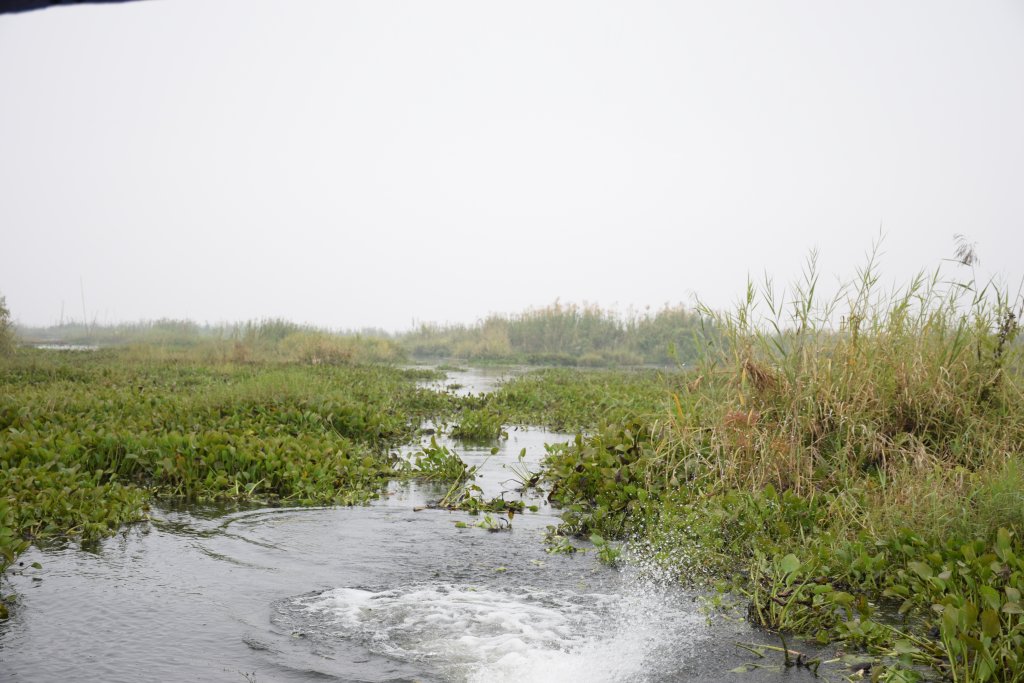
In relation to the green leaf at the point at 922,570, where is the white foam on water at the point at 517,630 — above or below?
below

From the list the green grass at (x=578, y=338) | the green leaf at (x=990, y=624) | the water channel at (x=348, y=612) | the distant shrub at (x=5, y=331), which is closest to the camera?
the green leaf at (x=990, y=624)

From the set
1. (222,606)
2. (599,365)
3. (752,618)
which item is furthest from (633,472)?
(599,365)

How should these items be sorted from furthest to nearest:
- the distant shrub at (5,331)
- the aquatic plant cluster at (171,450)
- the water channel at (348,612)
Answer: the distant shrub at (5,331)
the aquatic plant cluster at (171,450)
the water channel at (348,612)

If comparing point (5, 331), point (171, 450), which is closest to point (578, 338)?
point (5, 331)

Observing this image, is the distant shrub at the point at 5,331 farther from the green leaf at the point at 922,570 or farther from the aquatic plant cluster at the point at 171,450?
the green leaf at the point at 922,570

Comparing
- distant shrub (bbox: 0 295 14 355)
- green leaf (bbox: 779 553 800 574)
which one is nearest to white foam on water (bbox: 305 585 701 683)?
green leaf (bbox: 779 553 800 574)

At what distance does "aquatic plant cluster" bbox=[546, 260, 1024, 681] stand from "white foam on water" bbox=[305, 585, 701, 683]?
67 centimetres

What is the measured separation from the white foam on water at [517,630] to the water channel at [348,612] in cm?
1

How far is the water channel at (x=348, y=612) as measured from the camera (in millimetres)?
3820

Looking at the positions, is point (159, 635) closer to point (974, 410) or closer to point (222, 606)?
point (222, 606)

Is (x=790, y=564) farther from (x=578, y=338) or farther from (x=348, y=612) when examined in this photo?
(x=578, y=338)

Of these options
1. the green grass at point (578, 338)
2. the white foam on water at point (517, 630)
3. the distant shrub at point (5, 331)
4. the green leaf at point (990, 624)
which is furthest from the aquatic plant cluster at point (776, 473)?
the green grass at point (578, 338)

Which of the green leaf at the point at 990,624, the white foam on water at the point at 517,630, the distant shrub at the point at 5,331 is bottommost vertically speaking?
the white foam on water at the point at 517,630

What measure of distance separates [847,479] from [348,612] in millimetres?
3765
